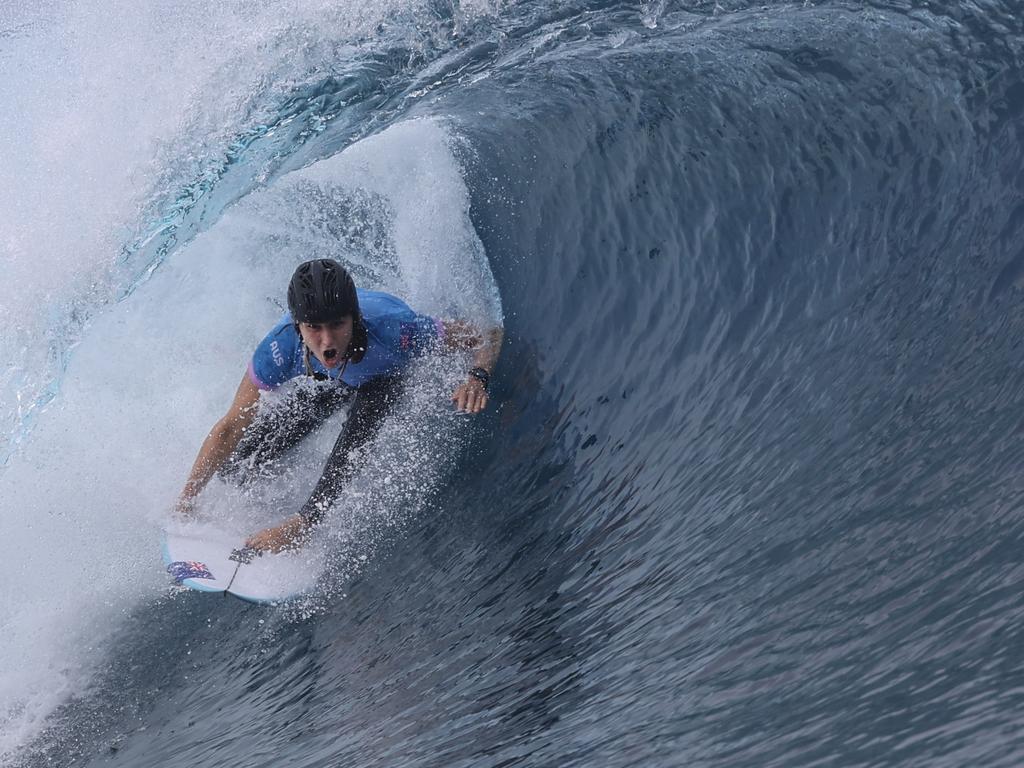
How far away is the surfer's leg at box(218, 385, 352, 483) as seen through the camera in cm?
526

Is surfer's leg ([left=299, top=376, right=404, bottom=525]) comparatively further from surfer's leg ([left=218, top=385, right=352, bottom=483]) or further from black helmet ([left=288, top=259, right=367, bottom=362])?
black helmet ([left=288, top=259, right=367, bottom=362])

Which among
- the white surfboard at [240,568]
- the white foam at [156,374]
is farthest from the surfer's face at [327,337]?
the white foam at [156,374]

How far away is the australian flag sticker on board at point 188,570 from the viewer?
16.4 ft

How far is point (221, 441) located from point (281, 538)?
541 millimetres

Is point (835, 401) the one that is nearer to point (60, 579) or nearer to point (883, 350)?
point (883, 350)

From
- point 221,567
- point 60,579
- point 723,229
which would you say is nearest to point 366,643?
point 221,567

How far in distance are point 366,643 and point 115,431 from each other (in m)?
2.51

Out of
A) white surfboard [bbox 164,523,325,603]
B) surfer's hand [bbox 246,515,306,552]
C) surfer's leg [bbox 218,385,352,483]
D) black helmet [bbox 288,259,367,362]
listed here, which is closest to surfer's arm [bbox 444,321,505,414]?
surfer's leg [bbox 218,385,352,483]

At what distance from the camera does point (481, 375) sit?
16.5 feet

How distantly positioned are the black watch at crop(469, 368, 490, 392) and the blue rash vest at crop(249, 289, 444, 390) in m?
0.27

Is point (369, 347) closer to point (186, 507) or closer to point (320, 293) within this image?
point (320, 293)

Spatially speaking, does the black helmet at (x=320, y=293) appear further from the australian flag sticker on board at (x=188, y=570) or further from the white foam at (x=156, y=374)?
the white foam at (x=156, y=374)

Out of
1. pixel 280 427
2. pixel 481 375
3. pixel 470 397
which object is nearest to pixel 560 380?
pixel 481 375

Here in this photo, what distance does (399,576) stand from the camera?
4.91 metres
